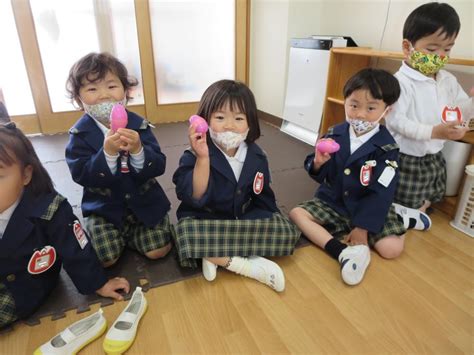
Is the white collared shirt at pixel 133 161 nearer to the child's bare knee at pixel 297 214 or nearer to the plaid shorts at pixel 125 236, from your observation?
the plaid shorts at pixel 125 236

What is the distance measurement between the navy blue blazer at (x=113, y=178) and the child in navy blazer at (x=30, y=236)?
0.13 meters

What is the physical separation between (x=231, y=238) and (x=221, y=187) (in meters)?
0.18

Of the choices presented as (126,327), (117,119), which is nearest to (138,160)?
(117,119)

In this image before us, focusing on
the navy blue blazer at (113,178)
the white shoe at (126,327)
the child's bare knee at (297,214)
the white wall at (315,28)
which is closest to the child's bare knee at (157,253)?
the navy blue blazer at (113,178)

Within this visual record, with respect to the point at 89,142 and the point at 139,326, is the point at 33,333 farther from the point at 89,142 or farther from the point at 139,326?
the point at 89,142

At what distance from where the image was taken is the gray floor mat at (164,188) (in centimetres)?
108

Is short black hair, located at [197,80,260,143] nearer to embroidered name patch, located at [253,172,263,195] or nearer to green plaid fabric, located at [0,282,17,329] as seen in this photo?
embroidered name patch, located at [253,172,263,195]

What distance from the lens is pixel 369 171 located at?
1.31 m

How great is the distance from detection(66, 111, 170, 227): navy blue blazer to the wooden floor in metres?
0.30

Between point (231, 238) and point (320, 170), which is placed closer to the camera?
point (231, 238)

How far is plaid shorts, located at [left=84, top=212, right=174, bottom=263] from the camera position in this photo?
1.19 metres

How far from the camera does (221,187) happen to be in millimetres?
1194

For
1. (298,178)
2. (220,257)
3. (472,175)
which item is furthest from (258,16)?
(220,257)

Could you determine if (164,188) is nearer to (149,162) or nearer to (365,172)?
(149,162)
